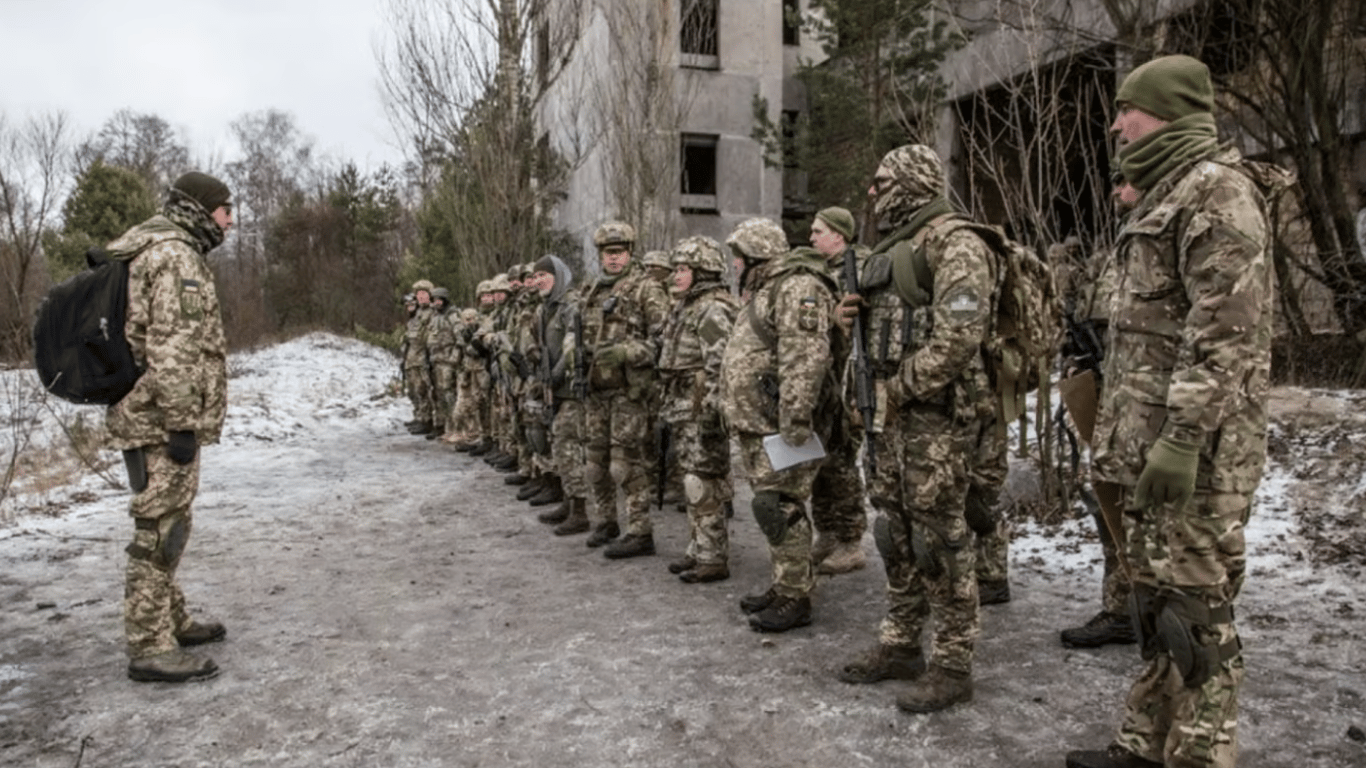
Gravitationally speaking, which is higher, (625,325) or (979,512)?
(625,325)

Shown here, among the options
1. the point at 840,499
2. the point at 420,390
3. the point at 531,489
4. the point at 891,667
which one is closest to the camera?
the point at 891,667

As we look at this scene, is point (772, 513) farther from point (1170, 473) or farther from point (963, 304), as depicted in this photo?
point (1170, 473)

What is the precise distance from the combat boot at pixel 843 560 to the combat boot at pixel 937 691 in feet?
6.57

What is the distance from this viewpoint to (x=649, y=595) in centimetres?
525

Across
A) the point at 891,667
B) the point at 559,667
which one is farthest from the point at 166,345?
the point at 891,667

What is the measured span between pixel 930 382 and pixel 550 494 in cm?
539

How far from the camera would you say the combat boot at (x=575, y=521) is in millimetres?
6918

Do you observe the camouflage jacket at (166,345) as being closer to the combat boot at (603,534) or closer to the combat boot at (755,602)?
the combat boot at (755,602)

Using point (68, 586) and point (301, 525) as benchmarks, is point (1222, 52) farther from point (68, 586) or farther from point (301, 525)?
point (68, 586)

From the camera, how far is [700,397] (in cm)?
557

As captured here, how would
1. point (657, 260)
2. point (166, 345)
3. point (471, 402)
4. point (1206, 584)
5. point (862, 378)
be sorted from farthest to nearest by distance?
point (471, 402), point (657, 260), point (166, 345), point (862, 378), point (1206, 584)

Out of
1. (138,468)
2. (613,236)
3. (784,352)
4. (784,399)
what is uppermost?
(613,236)

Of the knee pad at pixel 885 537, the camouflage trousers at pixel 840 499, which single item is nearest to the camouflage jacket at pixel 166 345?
the knee pad at pixel 885 537

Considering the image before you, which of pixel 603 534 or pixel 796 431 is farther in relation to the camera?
pixel 603 534
